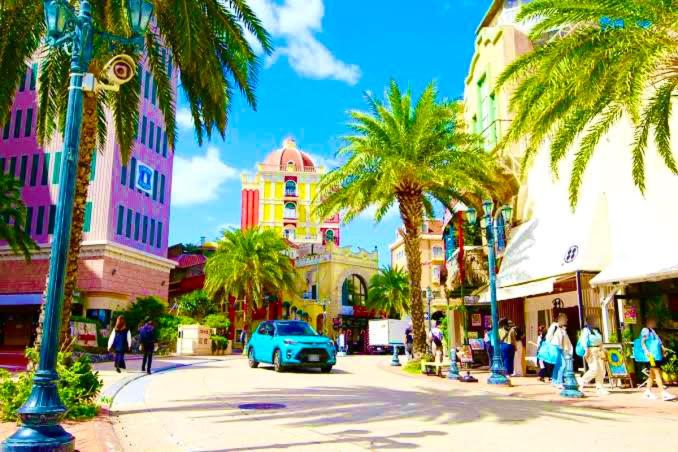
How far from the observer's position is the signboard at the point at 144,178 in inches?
1572

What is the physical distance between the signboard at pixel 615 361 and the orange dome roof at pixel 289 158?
62831mm

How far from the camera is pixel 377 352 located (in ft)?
157

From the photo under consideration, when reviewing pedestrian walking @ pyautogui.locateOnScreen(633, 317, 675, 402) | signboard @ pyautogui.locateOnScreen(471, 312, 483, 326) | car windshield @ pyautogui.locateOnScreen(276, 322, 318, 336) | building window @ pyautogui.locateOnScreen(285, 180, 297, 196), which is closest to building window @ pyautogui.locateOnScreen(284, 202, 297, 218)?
building window @ pyautogui.locateOnScreen(285, 180, 297, 196)

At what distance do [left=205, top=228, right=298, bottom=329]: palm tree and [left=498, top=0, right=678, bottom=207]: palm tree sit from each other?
31.0 metres

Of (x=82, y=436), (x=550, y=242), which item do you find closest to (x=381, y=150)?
(x=550, y=242)

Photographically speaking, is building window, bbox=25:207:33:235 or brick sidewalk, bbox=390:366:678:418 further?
building window, bbox=25:207:33:235

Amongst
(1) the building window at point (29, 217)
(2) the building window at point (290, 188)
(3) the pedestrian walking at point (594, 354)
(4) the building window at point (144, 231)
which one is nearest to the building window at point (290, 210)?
(2) the building window at point (290, 188)

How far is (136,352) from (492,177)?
24.8 meters

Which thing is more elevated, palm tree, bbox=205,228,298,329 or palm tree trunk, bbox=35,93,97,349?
palm tree, bbox=205,228,298,329

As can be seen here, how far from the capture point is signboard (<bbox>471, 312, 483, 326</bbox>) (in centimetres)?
2389

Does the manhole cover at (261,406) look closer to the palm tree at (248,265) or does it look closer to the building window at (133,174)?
the palm tree at (248,265)

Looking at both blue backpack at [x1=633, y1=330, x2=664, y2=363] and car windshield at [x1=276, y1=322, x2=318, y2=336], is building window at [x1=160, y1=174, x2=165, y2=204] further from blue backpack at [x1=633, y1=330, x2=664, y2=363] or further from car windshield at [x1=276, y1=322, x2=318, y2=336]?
blue backpack at [x1=633, y1=330, x2=664, y2=363]

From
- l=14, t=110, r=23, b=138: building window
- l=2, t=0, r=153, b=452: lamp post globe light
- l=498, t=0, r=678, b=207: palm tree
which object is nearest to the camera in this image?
l=2, t=0, r=153, b=452: lamp post globe light

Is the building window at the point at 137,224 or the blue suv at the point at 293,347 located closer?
the blue suv at the point at 293,347
